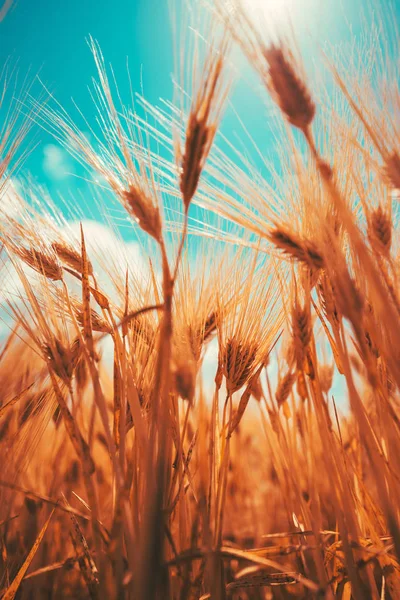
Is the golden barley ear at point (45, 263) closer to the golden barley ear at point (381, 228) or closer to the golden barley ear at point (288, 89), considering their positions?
the golden barley ear at point (288, 89)

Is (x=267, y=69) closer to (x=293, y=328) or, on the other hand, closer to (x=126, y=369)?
(x=293, y=328)

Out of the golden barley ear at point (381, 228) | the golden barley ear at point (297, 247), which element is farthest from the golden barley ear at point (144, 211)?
the golden barley ear at point (381, 228)

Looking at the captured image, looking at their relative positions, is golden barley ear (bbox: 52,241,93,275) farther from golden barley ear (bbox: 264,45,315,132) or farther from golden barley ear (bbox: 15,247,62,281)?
golden barley ear (bbox: 264,45,315,132)

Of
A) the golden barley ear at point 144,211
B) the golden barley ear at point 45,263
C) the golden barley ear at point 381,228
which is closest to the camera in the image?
the golden barley ear at point 144,211

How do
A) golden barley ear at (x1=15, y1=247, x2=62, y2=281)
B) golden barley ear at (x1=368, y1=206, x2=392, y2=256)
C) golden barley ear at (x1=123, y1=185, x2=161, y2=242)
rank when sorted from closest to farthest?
golden barley ear at (x1=123, y1=185, x2=161, y2=242)
golden barley ear at (x1=368, y1=206, x2=392, y2=256)
golden barley ear at (x1=15, y1=247, x2=62, y2=281)

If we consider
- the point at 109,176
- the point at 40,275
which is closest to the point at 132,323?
the point at 40,275

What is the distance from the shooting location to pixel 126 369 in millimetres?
833

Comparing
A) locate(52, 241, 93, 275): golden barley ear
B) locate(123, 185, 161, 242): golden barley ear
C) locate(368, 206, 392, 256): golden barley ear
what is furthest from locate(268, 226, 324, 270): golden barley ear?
locate(52, 241, 93, 275): golden barley ear

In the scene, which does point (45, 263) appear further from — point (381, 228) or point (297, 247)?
point (381, 228)

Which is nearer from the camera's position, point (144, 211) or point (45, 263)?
point (144, 211)

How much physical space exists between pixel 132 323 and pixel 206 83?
2.04 feet

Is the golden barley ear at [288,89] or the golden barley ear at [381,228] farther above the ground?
the golden barley ear at [288,89]

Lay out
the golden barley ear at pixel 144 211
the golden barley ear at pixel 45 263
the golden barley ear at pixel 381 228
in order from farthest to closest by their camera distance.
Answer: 1. the golden barley ear at pixel 45 263
2. the golden barley ear at pixel 381 228
3. the golden barley ear at pixel 144 211

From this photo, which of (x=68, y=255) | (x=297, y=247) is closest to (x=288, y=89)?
(x=297, y=247)
